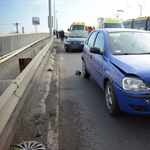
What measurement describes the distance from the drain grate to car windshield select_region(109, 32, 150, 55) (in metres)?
2.37

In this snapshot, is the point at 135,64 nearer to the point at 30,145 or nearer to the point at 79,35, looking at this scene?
the point at 30,145

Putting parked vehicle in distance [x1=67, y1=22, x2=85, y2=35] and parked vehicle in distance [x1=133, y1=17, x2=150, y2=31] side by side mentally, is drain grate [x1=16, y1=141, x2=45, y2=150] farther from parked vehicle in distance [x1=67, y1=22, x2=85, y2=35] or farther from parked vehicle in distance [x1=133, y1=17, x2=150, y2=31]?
parked vehicle in distance [x1=133, y1=17, x2=150, y2=31]

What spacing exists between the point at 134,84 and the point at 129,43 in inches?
63.8

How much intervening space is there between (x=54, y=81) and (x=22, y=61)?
1.24m

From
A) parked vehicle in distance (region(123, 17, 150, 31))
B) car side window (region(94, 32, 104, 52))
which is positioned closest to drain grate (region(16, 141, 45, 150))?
car side window (region(94, 32, 104, 52))

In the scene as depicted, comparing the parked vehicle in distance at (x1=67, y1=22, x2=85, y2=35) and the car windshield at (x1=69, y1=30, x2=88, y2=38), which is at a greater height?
the parked vehicle in distance at (x1=67, y1=22, x2=85, y2=35)

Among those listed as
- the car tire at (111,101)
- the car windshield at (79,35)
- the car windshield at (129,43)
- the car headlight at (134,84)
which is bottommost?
the car tire at (111,101)

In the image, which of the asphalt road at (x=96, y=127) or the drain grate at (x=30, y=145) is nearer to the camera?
the drain grate at (x=30, y=145)

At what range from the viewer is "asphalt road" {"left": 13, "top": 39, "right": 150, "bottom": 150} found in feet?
9.54

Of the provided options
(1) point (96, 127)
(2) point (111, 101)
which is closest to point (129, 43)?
(2) point (111, 101)

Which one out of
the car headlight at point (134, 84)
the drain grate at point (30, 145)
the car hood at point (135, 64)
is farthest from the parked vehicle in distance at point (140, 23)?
the drain grate at point (30, 145)

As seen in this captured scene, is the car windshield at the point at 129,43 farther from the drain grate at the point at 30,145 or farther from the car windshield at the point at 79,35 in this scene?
the car windshield at the point at 79,35

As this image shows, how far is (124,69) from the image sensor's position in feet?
10.8

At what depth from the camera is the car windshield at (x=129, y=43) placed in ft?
13.8
